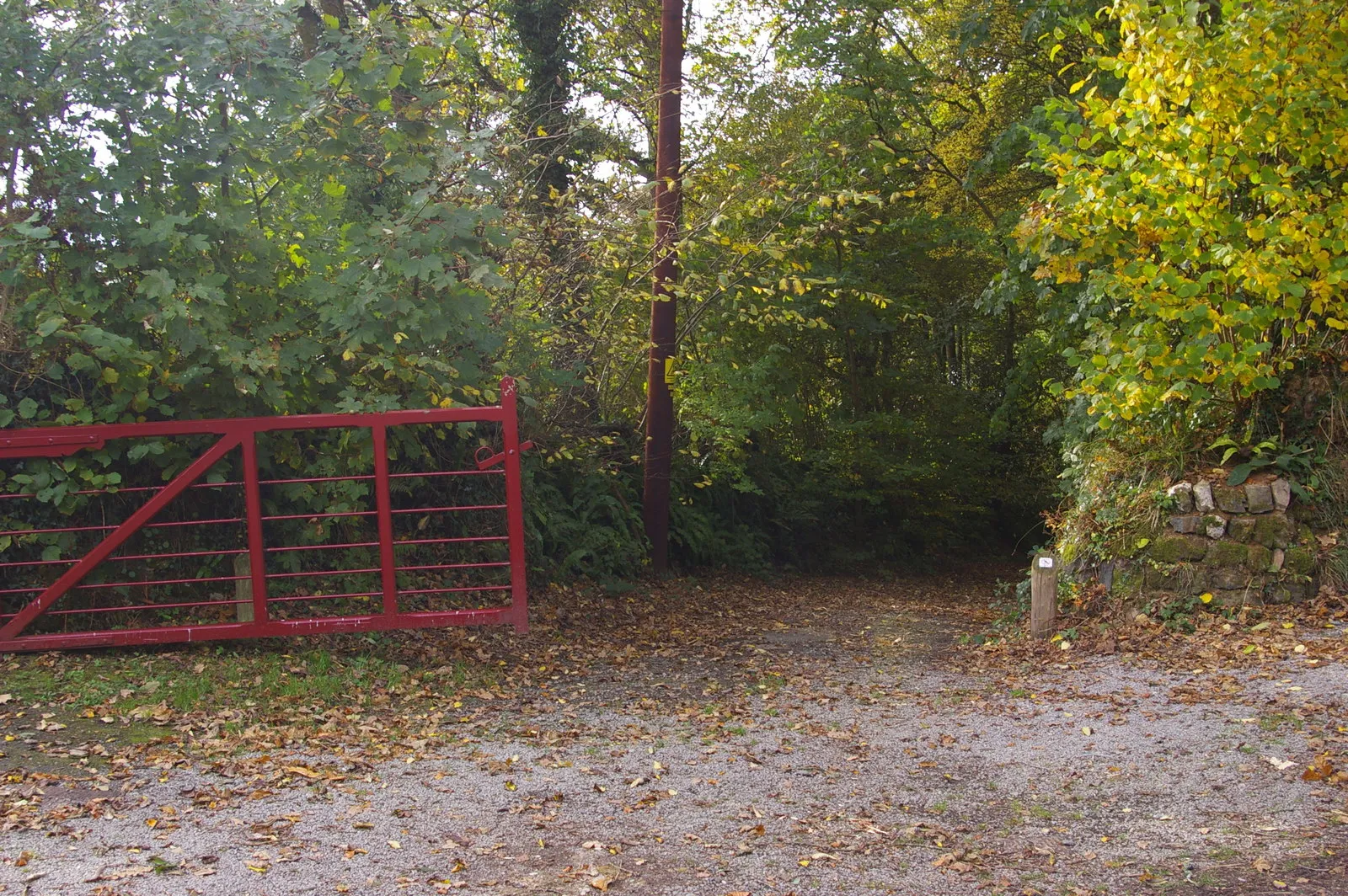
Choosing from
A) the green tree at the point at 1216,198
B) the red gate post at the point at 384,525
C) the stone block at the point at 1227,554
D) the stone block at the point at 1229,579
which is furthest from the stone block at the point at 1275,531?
the red gate post at the point at 384,525

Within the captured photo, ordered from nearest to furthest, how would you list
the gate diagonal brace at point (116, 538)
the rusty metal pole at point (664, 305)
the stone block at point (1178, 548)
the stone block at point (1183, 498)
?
the gate diagonal brace at point (116, 538) < the stone block at point (1178, 548) < the stone block at point (1183, 498) < the rusty metal pole at point (664, 305)

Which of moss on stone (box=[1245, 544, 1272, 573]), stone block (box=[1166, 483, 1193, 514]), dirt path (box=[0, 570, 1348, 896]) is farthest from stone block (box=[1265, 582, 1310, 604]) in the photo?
stone block (box=[1166, 483, 1193, 514])

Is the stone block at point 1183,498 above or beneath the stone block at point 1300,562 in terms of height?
above

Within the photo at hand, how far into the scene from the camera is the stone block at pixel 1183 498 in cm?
857

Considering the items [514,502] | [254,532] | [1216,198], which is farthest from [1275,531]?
[254,532]

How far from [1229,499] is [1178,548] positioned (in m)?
0.54

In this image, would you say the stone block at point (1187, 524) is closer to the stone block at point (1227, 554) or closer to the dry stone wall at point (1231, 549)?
the dry stone wall at point (1231, 549)

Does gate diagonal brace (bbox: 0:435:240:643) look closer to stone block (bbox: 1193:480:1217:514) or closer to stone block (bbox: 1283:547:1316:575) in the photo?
stone block (bbox: 1193:480:1217:514)

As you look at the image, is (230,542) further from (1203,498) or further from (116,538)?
(1203,498)

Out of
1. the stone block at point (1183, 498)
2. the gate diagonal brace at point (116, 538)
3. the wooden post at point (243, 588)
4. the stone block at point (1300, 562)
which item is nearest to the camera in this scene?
the gate diagonal brace at point (116, 538)

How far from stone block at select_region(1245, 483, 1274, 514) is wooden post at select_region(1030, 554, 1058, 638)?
152cm

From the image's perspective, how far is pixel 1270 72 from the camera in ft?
25.3

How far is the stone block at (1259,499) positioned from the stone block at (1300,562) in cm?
37

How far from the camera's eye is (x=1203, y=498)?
851cm
